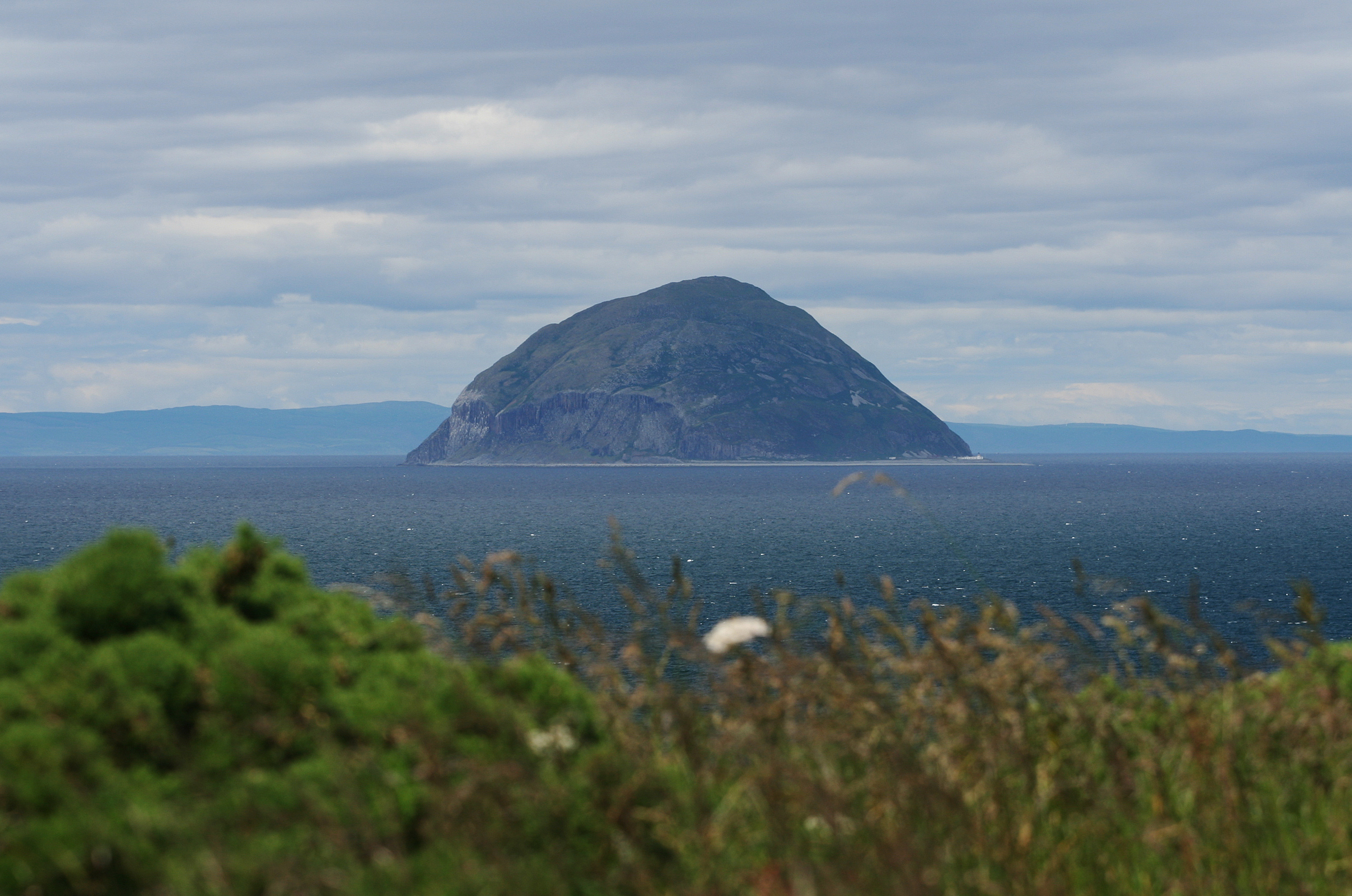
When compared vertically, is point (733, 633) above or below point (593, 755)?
above

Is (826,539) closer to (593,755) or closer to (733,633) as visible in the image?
(733,633)

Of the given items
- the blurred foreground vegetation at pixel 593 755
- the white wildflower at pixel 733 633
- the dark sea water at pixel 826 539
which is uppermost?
the white wildflower at pixel 733 633

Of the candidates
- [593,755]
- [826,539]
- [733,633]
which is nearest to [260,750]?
[593,755]

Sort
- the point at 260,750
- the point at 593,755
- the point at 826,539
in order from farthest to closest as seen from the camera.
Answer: the point at 826,539 < the point at 593,755 < the point at 260,750

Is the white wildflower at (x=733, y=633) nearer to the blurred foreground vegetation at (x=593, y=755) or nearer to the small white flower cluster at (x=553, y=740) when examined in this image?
the blurred foreground vegetation at (x=593, y=755)

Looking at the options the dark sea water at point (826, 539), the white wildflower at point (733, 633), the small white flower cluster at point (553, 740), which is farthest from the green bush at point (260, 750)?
the dark sea water at point (826, 539)

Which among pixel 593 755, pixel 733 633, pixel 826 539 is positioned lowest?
pixel 826 539

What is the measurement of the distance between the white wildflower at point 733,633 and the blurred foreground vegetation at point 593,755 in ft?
0.64

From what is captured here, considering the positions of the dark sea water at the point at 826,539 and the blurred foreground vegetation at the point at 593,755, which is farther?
the dark sea water at the point at 826,539

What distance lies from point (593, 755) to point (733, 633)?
0.81 meters

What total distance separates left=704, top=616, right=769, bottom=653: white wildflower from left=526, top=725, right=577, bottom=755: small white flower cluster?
0.74 metres

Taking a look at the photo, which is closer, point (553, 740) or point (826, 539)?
point (553, 740)

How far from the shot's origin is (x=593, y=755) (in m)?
5.14

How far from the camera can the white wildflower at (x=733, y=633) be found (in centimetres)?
523
